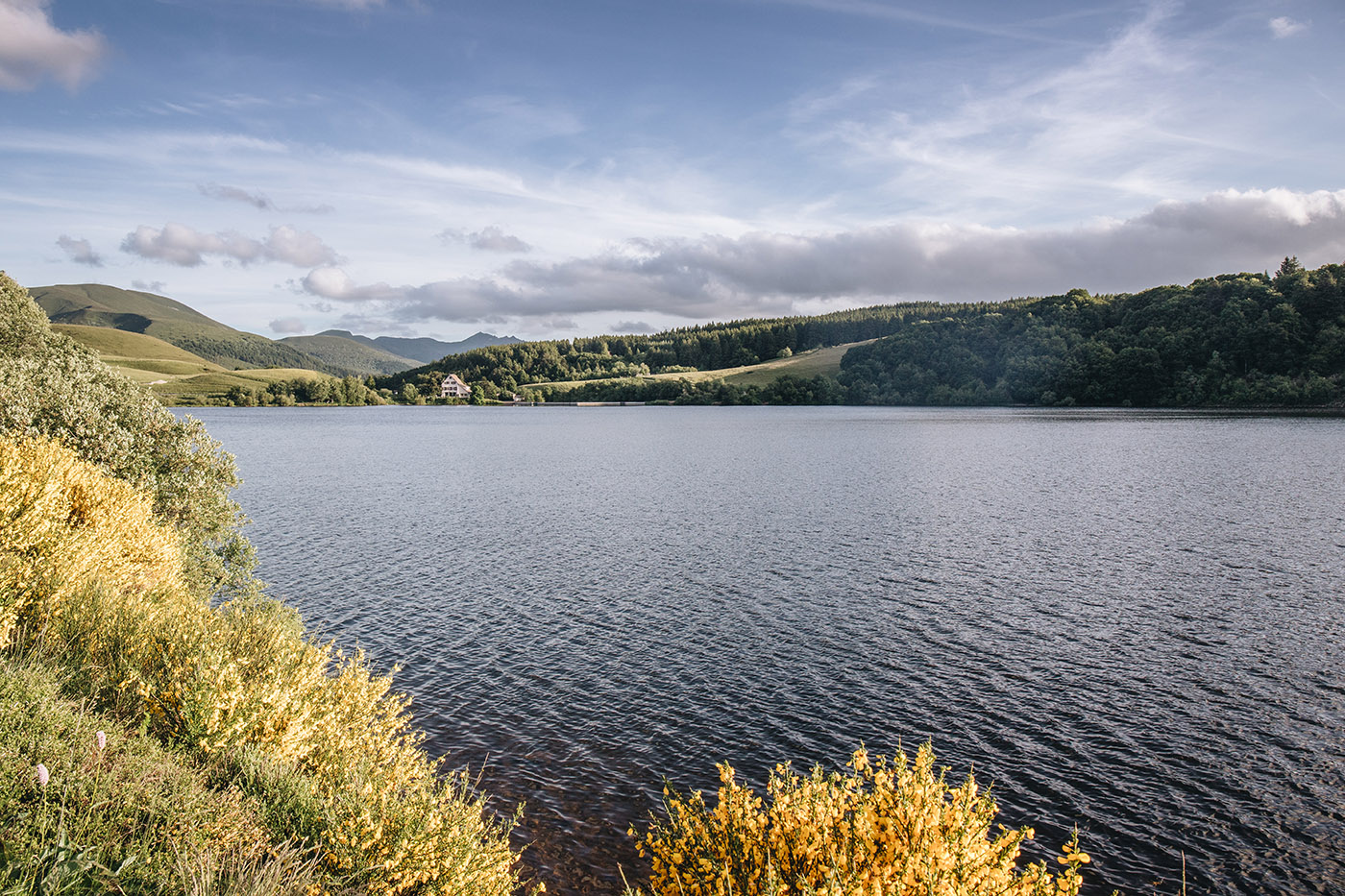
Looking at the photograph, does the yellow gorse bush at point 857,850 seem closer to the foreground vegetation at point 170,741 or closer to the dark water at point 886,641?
the foreground vegetation at point 170,741

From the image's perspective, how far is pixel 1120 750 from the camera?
15.6 metres

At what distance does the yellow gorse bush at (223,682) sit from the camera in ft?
28.5

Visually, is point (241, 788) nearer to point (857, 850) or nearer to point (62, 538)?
point (857, 850)

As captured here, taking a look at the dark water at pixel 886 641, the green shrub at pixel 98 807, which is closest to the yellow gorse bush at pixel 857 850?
the dark water at pixel 886 641

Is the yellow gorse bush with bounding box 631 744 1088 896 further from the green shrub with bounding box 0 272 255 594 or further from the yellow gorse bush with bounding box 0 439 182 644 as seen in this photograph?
A: the green shrub with bounding box 0 272 255 594

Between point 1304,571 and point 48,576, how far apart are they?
1535 inches

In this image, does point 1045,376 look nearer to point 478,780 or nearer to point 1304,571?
point 1304,571

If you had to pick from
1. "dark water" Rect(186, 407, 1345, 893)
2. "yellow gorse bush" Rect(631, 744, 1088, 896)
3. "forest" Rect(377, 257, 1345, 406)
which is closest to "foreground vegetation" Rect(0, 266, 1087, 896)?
"yellow gorse bush" Rect(631, 744, 1088, 896)

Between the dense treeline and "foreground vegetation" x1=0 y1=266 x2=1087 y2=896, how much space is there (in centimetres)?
17080

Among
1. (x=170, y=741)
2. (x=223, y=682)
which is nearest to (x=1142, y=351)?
(x=223, y=682)

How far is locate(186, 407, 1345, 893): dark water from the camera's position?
13789 millimetres

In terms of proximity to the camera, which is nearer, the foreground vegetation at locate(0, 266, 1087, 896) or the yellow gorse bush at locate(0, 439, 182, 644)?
the foreground vegetation at locate(0, 266, 1087, 896)

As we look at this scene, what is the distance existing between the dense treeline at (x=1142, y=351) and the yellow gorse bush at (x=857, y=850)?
171 meters

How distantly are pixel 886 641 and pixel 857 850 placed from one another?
1567 centimetres
